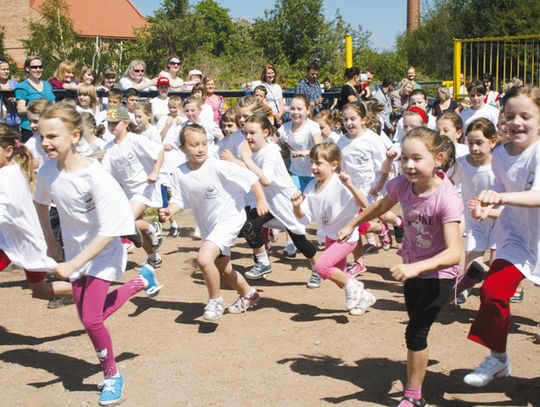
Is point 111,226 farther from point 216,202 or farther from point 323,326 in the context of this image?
point 323,326

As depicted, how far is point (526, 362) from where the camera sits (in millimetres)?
5012

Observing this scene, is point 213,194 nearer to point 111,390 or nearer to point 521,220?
point 111,390

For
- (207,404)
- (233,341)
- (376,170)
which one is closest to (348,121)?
(376,170)

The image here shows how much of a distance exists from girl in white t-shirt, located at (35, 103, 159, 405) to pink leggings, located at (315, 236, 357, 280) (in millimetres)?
1798

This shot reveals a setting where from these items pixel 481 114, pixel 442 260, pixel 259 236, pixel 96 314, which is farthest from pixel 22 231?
pixel 481 114

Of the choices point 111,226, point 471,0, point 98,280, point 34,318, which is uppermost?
point 471,0

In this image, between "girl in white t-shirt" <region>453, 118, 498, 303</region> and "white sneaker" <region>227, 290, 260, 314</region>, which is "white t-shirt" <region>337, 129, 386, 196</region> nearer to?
"girl in white t-shirt" <region>453, 118, 498, 303</region>

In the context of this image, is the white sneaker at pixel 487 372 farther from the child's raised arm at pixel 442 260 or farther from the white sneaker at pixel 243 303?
the white sneaker at pixel 243 303

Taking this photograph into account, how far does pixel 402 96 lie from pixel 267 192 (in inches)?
296

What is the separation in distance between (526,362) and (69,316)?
3905 millimetres

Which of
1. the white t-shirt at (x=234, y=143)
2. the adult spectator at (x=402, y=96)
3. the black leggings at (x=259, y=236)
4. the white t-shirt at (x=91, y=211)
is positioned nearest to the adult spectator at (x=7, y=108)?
the white t-shirt at (x=234, y=143)

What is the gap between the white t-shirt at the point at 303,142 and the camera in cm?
894

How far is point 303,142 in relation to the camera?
897 centimetres

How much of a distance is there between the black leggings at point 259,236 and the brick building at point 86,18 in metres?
52.7
